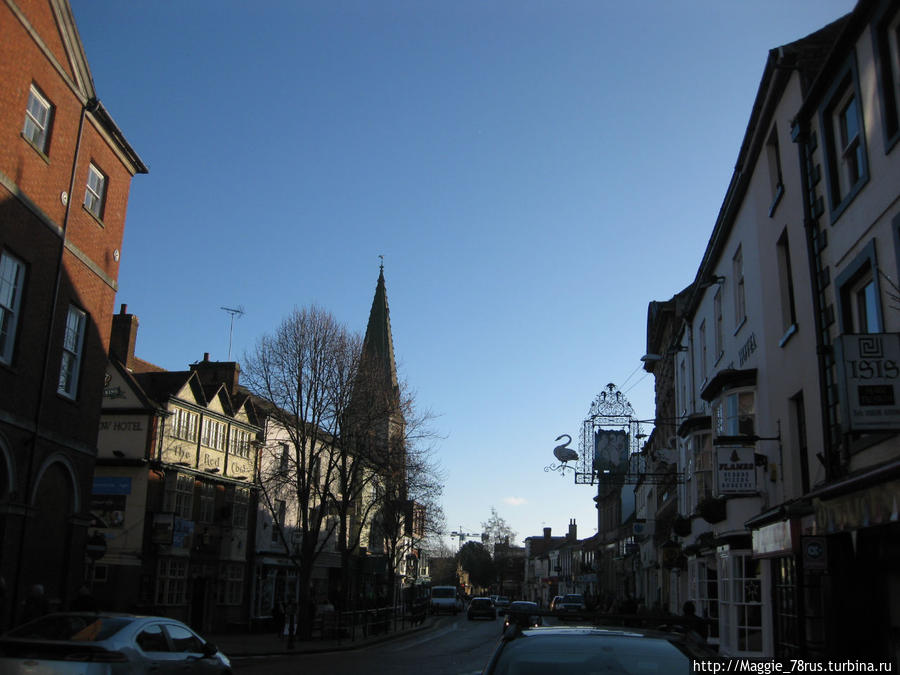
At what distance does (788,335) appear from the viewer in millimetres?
15172

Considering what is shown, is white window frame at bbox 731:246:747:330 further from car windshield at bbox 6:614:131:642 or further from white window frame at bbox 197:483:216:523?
white window frame at bbox 197:483:216:523

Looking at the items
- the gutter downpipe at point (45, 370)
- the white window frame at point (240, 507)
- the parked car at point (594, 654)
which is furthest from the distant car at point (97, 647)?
the white window frame at point (240, 507)

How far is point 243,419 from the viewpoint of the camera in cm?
3962

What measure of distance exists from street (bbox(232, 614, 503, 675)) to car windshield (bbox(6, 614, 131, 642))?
793 centimetres

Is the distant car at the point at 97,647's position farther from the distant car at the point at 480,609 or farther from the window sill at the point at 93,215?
the distant car at the point at 480,609

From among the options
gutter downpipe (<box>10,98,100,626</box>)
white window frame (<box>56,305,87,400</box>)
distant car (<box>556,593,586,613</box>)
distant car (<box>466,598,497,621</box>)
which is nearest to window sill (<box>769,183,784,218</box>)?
gutter downpipe (<box>10,98,100,626</box>)

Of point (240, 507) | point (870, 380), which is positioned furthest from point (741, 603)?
point (240, 507)

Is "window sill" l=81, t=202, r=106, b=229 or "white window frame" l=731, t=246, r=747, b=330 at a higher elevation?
"window sill" l=81, t=202, r=106, b=229

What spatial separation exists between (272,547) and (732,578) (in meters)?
28.4

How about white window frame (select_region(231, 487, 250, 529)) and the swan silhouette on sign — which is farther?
white window frame (select_region(231, 487, 250, 529))

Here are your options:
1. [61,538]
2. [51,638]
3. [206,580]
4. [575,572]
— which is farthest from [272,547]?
[575,572]

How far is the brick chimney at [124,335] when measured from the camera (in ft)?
113

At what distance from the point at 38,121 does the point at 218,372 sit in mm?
24198

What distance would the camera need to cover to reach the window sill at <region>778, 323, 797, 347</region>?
14.9 meters
